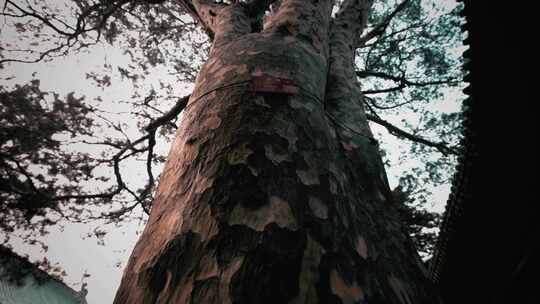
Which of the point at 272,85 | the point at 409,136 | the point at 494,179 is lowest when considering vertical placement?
the point at 272,85

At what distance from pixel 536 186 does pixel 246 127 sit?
1964 millimetres

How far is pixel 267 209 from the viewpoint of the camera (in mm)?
620

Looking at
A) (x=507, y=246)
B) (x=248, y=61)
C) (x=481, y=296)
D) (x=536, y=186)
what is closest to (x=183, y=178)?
(x=248, y=61)

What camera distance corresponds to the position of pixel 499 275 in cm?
221

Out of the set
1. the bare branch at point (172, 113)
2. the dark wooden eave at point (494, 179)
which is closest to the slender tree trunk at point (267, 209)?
the dark wooden eave at point (494, 179)

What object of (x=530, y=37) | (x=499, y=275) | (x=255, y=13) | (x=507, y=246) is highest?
(x=255, y=13)

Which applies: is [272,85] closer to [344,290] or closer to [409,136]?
[344,290]

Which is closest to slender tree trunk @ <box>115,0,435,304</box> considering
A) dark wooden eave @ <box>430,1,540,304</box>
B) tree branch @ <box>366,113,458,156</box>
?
dark wooden eave @ <box>430,1,540,304</box>

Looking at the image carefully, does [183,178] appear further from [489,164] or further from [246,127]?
[489,164]

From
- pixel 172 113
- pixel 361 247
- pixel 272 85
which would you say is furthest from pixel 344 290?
pixel 172 113


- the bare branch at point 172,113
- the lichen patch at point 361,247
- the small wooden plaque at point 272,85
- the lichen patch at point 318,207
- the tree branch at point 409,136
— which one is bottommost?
the lichen patch at point 361,247

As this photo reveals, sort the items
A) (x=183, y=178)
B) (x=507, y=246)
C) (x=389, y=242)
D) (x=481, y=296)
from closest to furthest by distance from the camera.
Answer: (x=183, y=178) < (x=389, y=242) < (x=507, y=246) < (x=481, y=296)

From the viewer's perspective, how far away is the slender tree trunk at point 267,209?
532 mm

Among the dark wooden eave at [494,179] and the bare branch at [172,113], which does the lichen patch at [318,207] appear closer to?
the dark wooden eave at [494,179]
